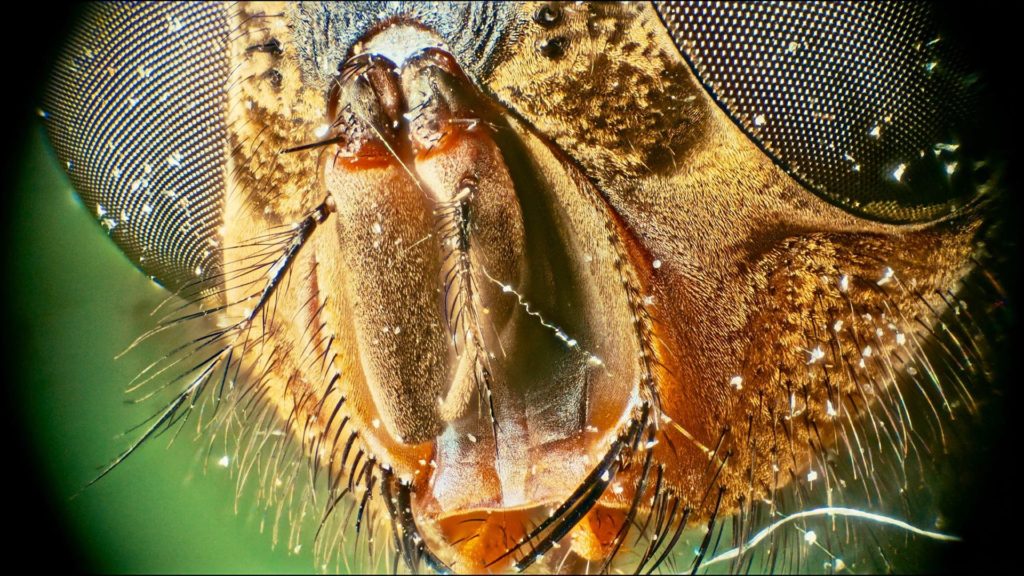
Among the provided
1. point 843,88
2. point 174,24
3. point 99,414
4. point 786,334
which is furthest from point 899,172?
point 99,414

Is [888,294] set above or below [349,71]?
below

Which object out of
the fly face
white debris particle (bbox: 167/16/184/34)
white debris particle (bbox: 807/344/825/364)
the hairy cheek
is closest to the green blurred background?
the fly face

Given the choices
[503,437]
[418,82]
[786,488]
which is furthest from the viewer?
[786,488]

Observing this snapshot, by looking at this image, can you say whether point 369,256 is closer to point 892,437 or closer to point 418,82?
point 418,82

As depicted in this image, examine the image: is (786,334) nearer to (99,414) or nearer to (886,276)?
(886,276)

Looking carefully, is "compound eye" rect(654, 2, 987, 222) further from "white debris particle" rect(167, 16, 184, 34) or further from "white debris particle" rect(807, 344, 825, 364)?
"white debris particle" rect(167, 16, 184, 34)

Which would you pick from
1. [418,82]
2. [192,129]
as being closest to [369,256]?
[418,82]
